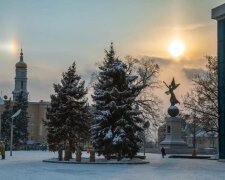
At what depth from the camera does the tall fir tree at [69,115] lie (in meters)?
38.5

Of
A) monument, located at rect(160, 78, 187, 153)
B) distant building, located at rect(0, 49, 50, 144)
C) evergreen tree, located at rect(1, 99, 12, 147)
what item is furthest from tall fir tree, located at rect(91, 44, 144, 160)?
distant building, located at rect(0, 49, 50, 144)

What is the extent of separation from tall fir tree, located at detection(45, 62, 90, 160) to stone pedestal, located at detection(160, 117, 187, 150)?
22995mm

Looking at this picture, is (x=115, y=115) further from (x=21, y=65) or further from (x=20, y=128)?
(x=21, y=65)

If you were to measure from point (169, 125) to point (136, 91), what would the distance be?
24411 millimetres

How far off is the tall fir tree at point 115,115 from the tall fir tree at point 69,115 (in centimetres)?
147

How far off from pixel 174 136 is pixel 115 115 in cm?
2541

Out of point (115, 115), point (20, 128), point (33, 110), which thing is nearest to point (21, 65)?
point (33, 110)

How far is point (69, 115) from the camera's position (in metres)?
38.7

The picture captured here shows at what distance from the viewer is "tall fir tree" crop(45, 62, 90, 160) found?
38531 mm

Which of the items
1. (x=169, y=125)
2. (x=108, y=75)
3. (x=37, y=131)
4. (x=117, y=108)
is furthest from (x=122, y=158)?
(x=37, y=131)

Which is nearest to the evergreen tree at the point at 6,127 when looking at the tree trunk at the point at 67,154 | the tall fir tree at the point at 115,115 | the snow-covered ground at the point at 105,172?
the tree trunk at the point at 67,154

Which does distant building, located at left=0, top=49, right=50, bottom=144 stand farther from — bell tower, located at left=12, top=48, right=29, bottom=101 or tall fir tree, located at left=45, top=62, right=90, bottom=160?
tall fir tree, located at left=45, top=62, right=90, bottom=160

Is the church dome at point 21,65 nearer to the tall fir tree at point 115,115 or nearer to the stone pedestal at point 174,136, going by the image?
the stone pedestal at point 174,136

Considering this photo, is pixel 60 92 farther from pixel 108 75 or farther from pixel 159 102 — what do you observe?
pixel 159 102
